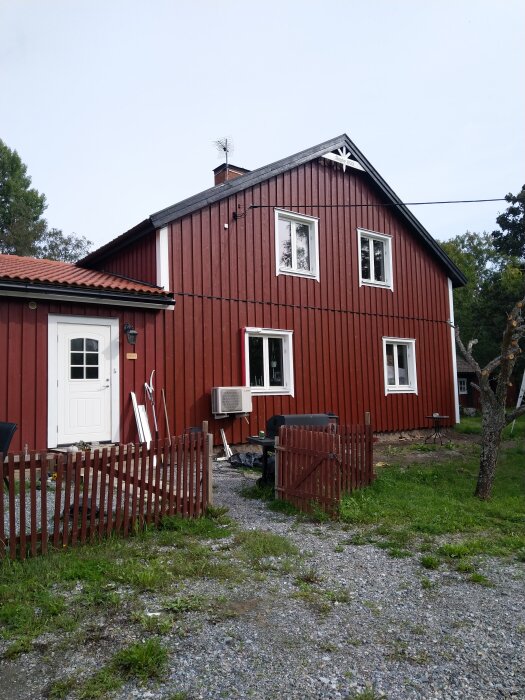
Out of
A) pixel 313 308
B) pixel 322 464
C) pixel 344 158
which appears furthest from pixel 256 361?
pixel 344 158

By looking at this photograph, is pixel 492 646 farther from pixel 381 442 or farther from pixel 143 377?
pixel 381 442

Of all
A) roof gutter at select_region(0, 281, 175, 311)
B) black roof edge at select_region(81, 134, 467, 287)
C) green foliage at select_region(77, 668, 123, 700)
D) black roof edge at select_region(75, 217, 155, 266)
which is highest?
black roof edge at select_region(81, 134, 467, 287)

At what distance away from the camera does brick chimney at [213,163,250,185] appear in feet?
45.1

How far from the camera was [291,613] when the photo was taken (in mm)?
3555

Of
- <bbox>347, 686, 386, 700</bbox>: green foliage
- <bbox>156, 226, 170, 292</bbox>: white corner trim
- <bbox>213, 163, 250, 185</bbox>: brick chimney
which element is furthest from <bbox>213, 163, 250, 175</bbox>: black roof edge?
<bbox>347, 686, 386, 700</bbox>: green foliage

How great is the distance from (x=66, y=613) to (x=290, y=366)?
909 centimetres

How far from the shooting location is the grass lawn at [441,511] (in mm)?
5152

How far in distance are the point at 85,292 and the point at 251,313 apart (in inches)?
152

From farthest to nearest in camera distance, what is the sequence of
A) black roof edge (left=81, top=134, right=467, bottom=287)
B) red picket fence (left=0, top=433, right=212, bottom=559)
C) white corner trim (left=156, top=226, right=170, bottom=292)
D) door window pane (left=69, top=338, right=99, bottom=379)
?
black roof edge (left=81, top=134, right=467, bottom=287), white corner trim (left=156, top=226, right=170, bottom=292), door window pane (left=69, top=338, right=99, bottom=379), red picket fence (left=0, top=433, right=212, bottom=559)

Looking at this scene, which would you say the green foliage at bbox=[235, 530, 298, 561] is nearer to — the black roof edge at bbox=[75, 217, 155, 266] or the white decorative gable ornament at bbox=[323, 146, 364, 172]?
the black roof edge at bbox=[75, 217, 155, 266]

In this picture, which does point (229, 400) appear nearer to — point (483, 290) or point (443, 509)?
point (443, 509)

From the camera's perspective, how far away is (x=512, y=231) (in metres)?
25.5

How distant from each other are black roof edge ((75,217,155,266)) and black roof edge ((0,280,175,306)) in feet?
4.61

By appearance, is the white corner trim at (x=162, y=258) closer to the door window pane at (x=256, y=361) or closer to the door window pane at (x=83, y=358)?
the door window pane at (x=83, y=358)
